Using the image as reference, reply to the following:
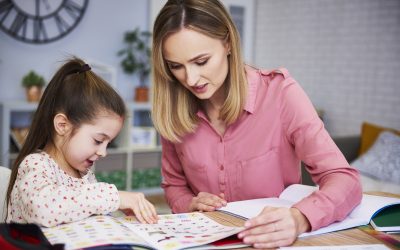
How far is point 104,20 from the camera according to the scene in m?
4.53

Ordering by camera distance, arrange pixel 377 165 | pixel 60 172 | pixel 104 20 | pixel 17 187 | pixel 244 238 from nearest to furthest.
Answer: pixel 244 238 → pixel 17 187 → pixel 60 172 → pixel 377 165 → pixel 104 20

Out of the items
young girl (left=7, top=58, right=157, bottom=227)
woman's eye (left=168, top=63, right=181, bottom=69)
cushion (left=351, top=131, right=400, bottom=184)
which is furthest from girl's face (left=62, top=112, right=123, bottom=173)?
cushion (left=351, top=131, right=400, bottom=184)

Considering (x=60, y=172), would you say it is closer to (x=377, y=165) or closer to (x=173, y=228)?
(x=173, y=228)

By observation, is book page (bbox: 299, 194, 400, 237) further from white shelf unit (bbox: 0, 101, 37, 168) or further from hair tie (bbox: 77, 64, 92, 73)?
white shelf unit (bbox: 0, 101, 37, 168)

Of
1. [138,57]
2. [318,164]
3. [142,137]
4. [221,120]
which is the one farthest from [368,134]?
[318,164]

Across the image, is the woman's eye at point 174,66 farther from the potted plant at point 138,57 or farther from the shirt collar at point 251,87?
the potted plant at point 138,57

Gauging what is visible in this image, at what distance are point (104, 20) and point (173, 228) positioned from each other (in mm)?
3759

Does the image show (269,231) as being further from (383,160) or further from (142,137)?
(142,137)

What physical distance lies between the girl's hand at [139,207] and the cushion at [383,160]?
2.58 m

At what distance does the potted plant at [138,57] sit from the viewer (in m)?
4.58

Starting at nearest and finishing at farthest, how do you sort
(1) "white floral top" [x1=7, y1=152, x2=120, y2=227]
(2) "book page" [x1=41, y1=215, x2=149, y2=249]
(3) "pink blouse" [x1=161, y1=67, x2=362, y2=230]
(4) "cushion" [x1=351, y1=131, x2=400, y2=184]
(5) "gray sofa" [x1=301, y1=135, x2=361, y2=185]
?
(2) "book page" [x1=41, y1=215, x2=149, y2=249] < (1) "white floral top" [x1=7, y1=152, x2=120, y2=227] < (3) "pink blouse" [x1=161, y1=67, x2=362, y2=230] < (4) "cushion" [x1=351, y1=131, x2=400, y2=184] < (5) "gray sofa" [x1=301, y1=135, x2=361, y2=185]

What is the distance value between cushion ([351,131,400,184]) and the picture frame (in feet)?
6.42

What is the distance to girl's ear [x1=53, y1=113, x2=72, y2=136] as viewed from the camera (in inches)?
52.1

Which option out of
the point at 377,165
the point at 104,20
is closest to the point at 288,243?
the point at 377,165
